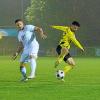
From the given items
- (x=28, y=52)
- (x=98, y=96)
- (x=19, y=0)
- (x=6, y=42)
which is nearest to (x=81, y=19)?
(x=6, y=42)

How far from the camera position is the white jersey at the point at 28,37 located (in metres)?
17.8

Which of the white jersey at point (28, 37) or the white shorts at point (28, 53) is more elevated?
the white jersey at point (28, 37)

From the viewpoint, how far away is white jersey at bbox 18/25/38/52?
17.8 meters

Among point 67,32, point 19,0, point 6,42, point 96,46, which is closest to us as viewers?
point 67,32

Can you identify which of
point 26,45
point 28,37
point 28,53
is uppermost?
point 28,37

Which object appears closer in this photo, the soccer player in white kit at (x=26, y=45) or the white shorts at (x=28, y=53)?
the soccer player in white kit at (x=26, y=45)

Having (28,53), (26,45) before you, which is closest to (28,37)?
(26,45)

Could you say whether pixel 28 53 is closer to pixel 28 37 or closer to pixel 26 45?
pixel 26 45

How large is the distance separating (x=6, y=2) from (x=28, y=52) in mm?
103249

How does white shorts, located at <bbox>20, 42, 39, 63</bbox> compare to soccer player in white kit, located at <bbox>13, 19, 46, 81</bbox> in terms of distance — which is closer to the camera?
soccer player in white kit, located at <bbox>13, 19, 46, 81</bbox>

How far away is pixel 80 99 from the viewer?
1217cm

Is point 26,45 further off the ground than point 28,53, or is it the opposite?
point 26,45

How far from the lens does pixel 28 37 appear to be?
17.9 m

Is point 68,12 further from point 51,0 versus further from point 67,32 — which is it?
point 67,32
